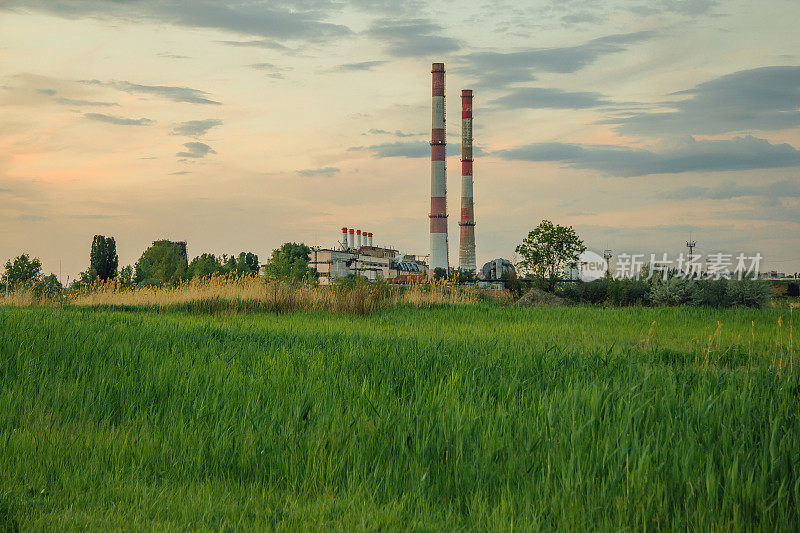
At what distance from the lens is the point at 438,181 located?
2250 inches

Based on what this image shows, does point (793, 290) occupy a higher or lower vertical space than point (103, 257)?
lower

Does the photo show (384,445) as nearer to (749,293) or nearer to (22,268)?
(749,293)

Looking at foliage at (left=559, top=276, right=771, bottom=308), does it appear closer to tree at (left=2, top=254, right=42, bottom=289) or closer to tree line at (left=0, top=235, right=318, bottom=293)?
tree line at (left=0, top=235, right=318, bottom=293)

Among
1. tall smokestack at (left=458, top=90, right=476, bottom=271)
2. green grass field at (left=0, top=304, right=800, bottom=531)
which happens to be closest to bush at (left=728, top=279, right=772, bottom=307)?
green grass field at (left=0, top=304, right=800, bottom=531)

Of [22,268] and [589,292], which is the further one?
[22,268]

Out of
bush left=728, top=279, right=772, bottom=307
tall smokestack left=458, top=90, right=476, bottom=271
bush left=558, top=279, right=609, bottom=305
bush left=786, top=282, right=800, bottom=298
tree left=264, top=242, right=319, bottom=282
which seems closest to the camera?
bush left=728, top=279, right=772, bottom=307

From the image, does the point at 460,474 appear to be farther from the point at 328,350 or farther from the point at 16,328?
the point at 16,328

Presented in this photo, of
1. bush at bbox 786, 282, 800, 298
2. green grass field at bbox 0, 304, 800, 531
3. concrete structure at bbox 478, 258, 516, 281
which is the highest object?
concrete structure at bbox 478, 258, 516, 281

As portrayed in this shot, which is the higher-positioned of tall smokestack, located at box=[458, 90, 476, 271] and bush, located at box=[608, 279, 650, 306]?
tall smokestack, located at box=[458, 90, 476, 271]

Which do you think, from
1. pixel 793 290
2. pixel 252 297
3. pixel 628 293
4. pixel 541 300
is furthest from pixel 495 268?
pixel 252 297

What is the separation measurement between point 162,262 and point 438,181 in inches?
952

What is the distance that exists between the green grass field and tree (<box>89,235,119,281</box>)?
4015 centimetres

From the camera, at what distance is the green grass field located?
3.48m

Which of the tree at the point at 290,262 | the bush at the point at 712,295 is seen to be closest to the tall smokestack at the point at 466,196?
the tree at the point at 290,262
